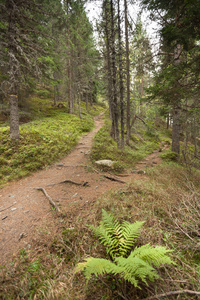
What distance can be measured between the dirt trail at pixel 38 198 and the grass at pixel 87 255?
46cm

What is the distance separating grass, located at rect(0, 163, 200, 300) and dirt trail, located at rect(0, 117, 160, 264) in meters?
0.46

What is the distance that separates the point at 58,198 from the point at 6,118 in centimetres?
1383

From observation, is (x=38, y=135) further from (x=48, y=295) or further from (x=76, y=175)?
(x=48, y=295)

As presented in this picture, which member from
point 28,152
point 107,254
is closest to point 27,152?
point 28,152

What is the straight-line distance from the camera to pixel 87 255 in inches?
90.0

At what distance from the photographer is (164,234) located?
8.00 ft

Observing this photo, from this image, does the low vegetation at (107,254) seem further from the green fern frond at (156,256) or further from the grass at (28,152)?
the grass at (28,152)

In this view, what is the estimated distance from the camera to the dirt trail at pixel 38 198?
3188 mm

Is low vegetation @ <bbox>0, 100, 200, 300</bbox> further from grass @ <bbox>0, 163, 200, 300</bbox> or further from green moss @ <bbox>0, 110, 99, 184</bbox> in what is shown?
green moss @ <bbox>0, 110, 99, 184</bbox>

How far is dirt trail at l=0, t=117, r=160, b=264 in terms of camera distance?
3188mm

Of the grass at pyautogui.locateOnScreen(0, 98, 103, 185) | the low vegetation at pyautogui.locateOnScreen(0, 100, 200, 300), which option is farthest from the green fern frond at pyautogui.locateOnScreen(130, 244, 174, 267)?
the grass at pyautogui.locateOnScreen(0, 98, 103, 185)

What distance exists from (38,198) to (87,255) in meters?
3.26

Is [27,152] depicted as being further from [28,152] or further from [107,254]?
[107,254]

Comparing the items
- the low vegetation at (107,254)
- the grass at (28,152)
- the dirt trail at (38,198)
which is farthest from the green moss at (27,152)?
the low vegetation at (107,254)
